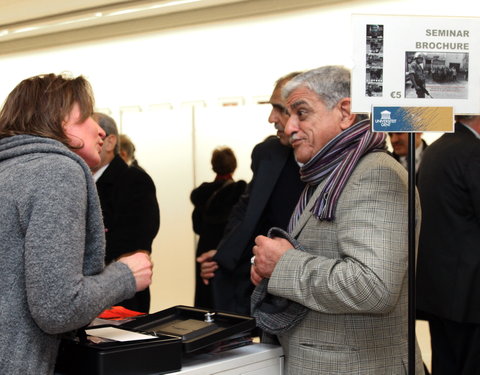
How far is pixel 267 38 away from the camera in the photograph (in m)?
6.46

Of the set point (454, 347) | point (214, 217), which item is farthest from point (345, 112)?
point (214, 217)

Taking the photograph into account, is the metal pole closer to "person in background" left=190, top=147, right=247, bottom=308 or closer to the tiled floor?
"person in background" left=190, top=147, right=247, bottom=308

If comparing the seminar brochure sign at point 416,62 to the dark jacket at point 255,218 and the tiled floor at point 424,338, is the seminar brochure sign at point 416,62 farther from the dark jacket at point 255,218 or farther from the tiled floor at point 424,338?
the tiled floor at point 424,338

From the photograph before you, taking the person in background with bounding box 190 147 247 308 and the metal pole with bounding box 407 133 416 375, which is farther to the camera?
the person in background with bounding box 190 147 247 308

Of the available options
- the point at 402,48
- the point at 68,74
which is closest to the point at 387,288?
the point at 402,48

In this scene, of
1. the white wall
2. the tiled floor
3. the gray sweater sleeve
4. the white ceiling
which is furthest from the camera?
the white ceiling

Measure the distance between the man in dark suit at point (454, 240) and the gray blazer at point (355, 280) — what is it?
1267 mm

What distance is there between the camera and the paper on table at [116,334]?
1.80 m

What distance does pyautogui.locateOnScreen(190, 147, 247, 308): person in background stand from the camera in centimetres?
536

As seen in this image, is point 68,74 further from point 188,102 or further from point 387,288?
point 188,102

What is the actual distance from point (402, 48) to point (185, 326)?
3.06ft

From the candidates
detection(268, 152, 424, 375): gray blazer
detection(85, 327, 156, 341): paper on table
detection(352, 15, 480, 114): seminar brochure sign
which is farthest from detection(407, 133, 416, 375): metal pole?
detection(85, 327, 156, 341): paper on table

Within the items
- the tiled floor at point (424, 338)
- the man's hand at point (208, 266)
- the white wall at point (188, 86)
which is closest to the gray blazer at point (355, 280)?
the man's hand at point (208, 266)

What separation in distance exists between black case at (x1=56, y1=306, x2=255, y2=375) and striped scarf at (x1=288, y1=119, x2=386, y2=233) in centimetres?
38
